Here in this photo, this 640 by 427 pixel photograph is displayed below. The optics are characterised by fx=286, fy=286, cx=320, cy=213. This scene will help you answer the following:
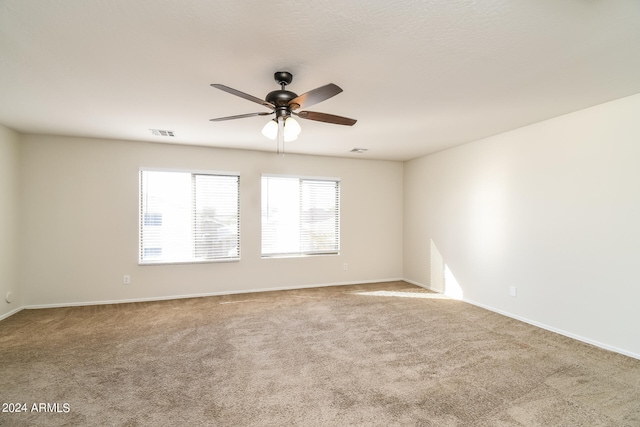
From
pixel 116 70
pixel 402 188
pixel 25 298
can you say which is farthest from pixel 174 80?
pixel 402 188

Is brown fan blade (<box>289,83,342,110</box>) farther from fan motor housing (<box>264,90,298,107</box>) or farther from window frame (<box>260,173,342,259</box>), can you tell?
window frame (<box>260,173,342,259</box>)

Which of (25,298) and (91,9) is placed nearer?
(91,9)

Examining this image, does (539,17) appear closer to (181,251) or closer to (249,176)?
(249,176)

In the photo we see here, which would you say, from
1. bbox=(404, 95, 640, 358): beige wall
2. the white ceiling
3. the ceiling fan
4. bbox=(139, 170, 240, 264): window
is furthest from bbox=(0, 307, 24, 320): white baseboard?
bbox=(404, 95, 640, 358): beige wall

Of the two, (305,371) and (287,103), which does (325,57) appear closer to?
(287,103)

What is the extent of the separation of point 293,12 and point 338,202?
417 centimetres

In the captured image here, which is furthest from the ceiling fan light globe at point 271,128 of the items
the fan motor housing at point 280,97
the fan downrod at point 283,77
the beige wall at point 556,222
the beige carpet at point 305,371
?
the beige wall at point 556,222

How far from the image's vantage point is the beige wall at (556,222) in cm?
283

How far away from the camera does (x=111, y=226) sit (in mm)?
4430

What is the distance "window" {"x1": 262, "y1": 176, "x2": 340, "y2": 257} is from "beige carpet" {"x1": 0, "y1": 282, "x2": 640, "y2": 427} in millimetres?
1565

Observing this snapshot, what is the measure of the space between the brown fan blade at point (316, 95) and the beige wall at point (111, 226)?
3089 mm

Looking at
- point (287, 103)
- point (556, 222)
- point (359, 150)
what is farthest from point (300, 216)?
point (556, 222)

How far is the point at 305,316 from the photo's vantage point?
12.7 ft

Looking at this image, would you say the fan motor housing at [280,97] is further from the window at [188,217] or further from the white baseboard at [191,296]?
the white baseboard at [191,296]
